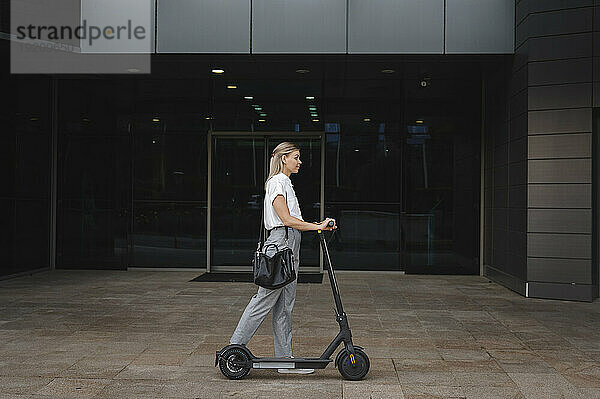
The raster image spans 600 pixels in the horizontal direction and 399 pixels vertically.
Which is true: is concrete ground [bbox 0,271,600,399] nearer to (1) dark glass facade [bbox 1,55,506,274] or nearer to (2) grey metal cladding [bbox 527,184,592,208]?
(2) grey metal cladding [bbox 527,184,592,208]

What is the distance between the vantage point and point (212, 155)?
14.6 meters

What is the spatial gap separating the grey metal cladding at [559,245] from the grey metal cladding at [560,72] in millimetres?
2185

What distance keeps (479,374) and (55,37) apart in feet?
27.6

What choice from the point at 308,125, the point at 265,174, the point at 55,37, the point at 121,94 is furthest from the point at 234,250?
the point at 55,37

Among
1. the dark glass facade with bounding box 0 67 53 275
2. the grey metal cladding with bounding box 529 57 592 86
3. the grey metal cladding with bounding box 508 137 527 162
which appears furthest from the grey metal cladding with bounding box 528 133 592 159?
the dark glass facade with bounding box 0 67 53 275

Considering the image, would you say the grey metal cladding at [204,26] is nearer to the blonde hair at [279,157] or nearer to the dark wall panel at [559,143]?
the dark wall panel at [559,143]

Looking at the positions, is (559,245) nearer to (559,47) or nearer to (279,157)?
(559,47)

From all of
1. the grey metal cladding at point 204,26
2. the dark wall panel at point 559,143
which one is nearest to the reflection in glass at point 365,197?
the grey metal cladding at point 204,26

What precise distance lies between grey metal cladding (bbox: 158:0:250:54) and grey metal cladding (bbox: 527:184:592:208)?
4.80 metres

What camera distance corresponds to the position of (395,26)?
1156 cm

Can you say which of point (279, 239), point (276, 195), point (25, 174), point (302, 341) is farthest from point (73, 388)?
point (25, 174)

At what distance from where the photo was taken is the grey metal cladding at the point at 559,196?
34.6ft

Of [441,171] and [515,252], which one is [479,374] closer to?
[515,252]

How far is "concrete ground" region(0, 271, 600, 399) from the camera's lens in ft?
18.8
